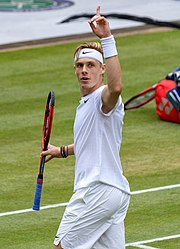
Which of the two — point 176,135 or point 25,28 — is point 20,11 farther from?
point 176,135

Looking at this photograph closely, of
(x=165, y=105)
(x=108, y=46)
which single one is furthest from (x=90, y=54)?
(x=165, y=105)

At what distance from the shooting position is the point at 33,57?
72.5ft

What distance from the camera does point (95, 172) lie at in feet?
30.5

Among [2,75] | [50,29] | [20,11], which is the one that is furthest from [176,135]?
[20,11]

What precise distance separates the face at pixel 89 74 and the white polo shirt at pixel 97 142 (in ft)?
0.18

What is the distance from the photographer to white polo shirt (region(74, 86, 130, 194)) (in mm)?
9234

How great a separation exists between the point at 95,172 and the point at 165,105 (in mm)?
8124

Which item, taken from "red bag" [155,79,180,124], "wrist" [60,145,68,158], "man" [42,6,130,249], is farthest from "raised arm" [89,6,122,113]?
"red bag" [155,79,180,124]

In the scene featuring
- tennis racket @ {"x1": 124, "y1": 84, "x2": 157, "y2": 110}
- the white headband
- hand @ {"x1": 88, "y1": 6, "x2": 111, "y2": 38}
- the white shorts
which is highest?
hand @ {"x1": 88, "y1": 6, "x2": 111, "y2": 38}

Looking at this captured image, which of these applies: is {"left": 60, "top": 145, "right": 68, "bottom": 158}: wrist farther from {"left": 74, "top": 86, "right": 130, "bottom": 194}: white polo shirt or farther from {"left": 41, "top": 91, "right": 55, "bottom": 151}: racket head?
{"left": 74, "top": 86, "right": 130, "bottom": 194}: white polo shirt

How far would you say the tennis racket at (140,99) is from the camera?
58.5ft

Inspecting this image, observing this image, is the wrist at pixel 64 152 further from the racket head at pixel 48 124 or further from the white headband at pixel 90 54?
the white headband at pixel 90 54

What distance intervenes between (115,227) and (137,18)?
16468 mm

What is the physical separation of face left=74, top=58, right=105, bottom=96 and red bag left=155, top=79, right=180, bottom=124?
779cm
